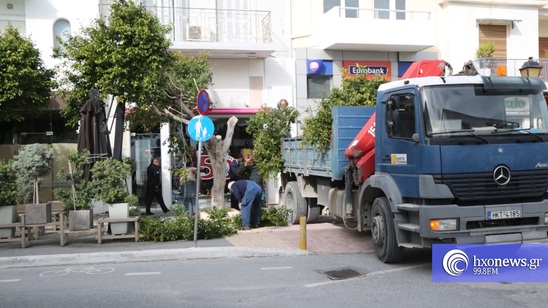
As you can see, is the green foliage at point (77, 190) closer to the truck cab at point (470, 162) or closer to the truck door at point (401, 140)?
the truck door at point (401, 140)

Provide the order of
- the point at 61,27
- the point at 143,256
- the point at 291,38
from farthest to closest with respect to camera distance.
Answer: the point at 291,38, the point at 61,27, the point at 143,256

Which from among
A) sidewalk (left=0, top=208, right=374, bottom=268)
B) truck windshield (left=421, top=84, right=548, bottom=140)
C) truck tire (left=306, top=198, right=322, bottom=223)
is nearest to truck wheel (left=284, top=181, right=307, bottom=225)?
truck tire (left=306, top=198, right=322, bottom=223)

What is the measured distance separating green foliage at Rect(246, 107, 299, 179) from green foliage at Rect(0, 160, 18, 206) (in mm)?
5629

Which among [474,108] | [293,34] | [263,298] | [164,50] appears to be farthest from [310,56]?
[263,298]

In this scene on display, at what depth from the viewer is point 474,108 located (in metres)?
6.71

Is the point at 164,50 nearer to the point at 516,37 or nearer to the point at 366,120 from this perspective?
the point at 366,120

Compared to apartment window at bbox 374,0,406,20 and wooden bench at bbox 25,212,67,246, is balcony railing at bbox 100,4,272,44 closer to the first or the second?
apartment window at bbox 374,0,406,20

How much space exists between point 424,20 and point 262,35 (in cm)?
587

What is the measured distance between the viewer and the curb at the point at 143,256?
27.1 ft

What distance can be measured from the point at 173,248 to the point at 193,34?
9.10 meters

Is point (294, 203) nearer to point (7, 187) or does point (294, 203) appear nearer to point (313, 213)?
point (313, 213)

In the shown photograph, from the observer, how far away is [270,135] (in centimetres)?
1277

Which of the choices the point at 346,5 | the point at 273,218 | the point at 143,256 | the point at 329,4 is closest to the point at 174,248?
the point at 143,256

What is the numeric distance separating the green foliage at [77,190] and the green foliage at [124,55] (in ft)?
6.36
